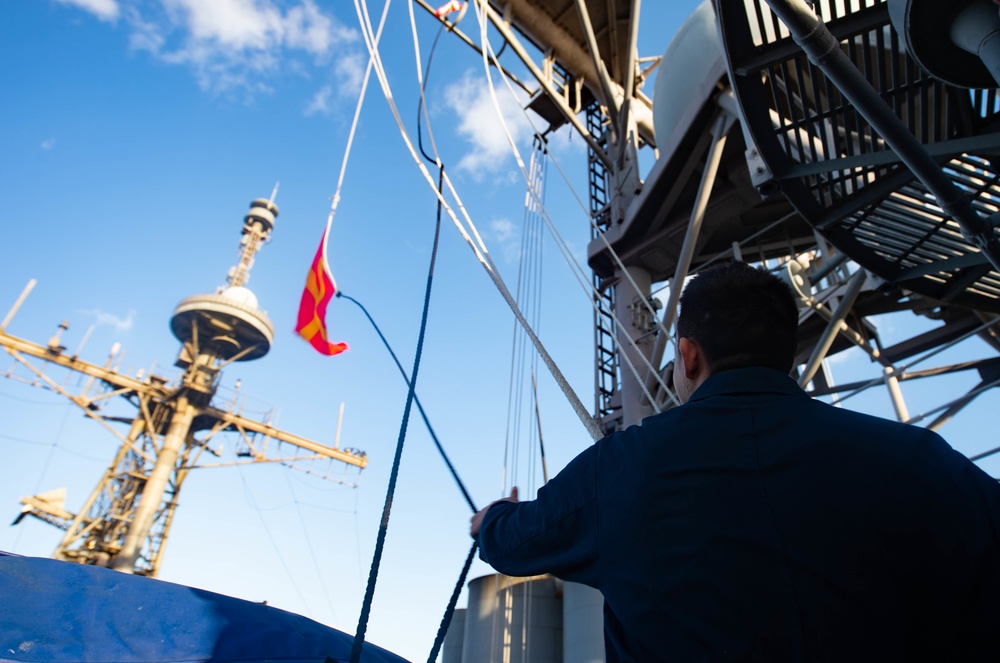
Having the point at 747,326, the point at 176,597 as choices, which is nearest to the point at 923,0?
the point at 747,326

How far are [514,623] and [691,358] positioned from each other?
5.47 m

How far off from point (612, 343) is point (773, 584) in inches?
348

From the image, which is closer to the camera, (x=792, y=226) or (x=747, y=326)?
(x=747, y=326)

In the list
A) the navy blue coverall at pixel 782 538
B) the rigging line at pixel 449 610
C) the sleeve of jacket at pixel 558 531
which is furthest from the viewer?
the rigging line at pixel 449 610

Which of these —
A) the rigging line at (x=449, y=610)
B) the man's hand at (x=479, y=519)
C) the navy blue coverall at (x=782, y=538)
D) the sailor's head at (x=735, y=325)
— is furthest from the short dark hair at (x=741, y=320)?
the rigging line at (x=449, y=610)

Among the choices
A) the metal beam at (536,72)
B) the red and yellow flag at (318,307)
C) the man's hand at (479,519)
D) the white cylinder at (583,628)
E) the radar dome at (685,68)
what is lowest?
the man's hand at (479,519)

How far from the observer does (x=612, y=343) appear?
31.6 ft

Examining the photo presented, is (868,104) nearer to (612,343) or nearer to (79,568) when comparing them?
(79,568)

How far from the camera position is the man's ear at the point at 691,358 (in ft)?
4.19

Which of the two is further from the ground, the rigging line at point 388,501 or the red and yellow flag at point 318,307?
the red and yellow flag at point 318,307

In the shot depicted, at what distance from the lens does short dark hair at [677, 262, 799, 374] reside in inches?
48.1

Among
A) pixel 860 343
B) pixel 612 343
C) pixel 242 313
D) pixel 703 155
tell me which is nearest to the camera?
pixel 703 155

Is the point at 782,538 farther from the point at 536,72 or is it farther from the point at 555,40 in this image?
the point at 555,40

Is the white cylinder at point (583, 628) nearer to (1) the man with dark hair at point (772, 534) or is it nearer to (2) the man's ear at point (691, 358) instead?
(2) the man's ear at point (691, 358)
